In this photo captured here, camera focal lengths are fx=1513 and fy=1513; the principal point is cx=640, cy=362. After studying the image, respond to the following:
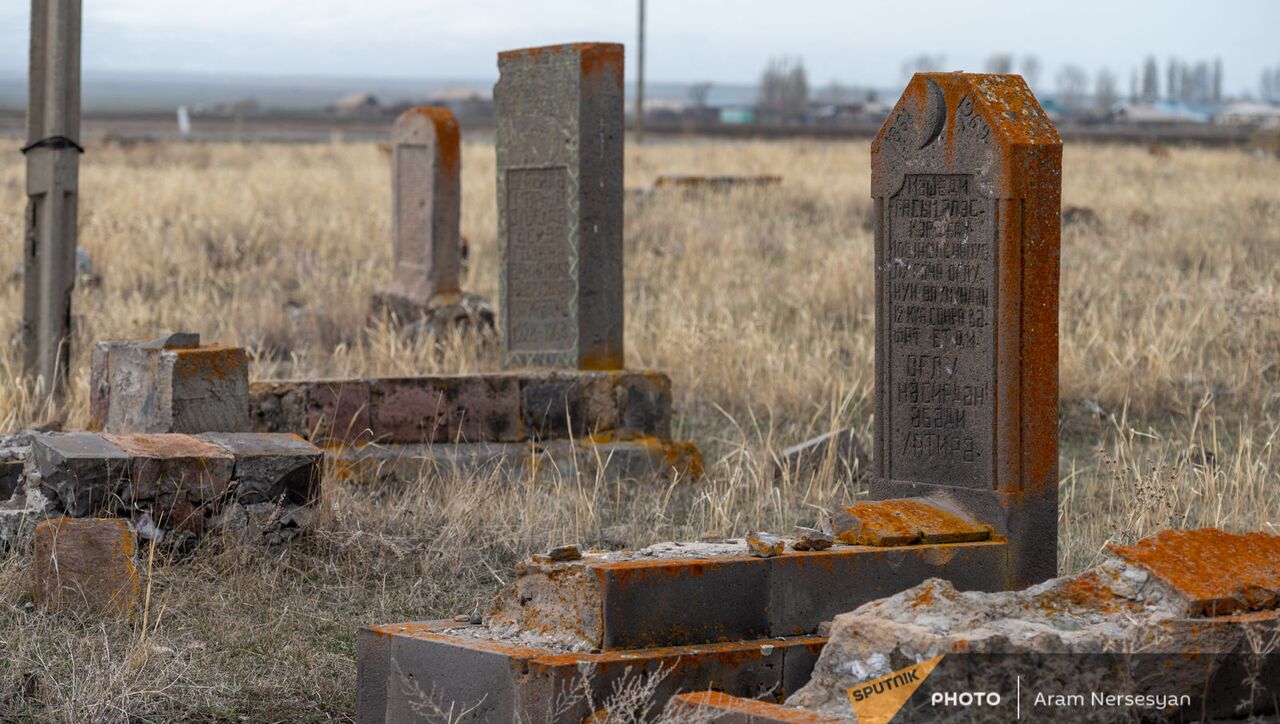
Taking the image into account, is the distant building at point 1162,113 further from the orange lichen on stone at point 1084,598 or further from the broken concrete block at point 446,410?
the orange lichen on stone at point 1084,598

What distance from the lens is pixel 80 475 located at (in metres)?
5.12

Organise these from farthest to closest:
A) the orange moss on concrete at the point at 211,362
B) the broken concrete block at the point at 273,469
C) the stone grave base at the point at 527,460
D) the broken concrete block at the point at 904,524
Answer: the stone grave base at the point at 527,460, the orange moss on concrete at the point at 211,362, the broken concrete block at the point at 273,469, the broken concrete block at the point at 904,524

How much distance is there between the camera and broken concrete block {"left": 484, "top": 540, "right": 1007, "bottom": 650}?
3846 millimetres

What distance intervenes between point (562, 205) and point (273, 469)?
9.08 feet

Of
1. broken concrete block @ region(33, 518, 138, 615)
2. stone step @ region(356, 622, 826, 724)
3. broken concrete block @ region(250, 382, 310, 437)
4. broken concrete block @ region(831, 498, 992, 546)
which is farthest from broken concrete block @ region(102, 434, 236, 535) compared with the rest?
broken concrete block @ region(831, 498, 992, 546)

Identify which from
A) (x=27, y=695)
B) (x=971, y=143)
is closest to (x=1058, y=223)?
(x=971, y=143)

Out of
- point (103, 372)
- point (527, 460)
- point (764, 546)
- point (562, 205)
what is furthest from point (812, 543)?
point (562, 205)

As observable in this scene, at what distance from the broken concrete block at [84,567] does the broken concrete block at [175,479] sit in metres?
0.36

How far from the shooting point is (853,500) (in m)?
6.68

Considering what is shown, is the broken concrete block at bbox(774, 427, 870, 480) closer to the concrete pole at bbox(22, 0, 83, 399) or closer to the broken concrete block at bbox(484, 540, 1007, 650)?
the broken concrete block at bbox(484, 540, 1007, 650)

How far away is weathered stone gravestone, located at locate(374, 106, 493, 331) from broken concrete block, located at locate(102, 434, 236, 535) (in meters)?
5.19

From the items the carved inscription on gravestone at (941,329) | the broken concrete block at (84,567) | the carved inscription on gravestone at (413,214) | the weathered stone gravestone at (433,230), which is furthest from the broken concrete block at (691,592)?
the carved inscription on gravestone at (413,214)

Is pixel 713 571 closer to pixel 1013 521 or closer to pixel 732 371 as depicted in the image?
pixel 1013 521

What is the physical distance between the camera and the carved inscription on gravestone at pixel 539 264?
787 centimetres
